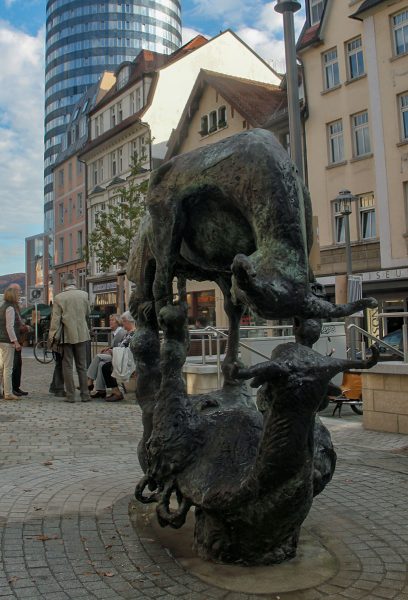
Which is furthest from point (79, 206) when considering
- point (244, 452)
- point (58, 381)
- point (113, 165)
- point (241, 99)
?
point (244, 452)

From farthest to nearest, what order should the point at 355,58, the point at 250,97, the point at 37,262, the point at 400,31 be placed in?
1. the point at 37,262
2. the point at 250,97
3. the point at 355,58
4. the point at 400,31

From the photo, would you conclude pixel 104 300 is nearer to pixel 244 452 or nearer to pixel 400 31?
pixel 400 31

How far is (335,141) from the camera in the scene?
75.7 feet

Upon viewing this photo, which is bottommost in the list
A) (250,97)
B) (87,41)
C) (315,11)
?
(250,97)

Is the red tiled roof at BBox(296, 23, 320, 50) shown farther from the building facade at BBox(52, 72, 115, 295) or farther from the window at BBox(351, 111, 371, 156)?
the building facade at BBox(52, 72, 115, 295)

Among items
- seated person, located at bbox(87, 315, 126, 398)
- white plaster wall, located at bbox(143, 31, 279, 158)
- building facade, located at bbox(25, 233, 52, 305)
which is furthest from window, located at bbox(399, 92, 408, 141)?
building facade, located at bbox(25, 233, 52, 305)

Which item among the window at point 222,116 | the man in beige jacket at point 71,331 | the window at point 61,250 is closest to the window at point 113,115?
the window at point 222,116

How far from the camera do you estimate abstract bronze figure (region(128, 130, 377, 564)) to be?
2.44 m

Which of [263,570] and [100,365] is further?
[100,365]

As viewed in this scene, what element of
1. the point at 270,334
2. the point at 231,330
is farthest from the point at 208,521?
the point at 270,334

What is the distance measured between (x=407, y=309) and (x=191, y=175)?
17519 millimetres

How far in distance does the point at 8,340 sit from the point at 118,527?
7106 mm

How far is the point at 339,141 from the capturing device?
2291cm

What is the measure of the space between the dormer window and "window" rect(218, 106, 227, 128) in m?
12.5
